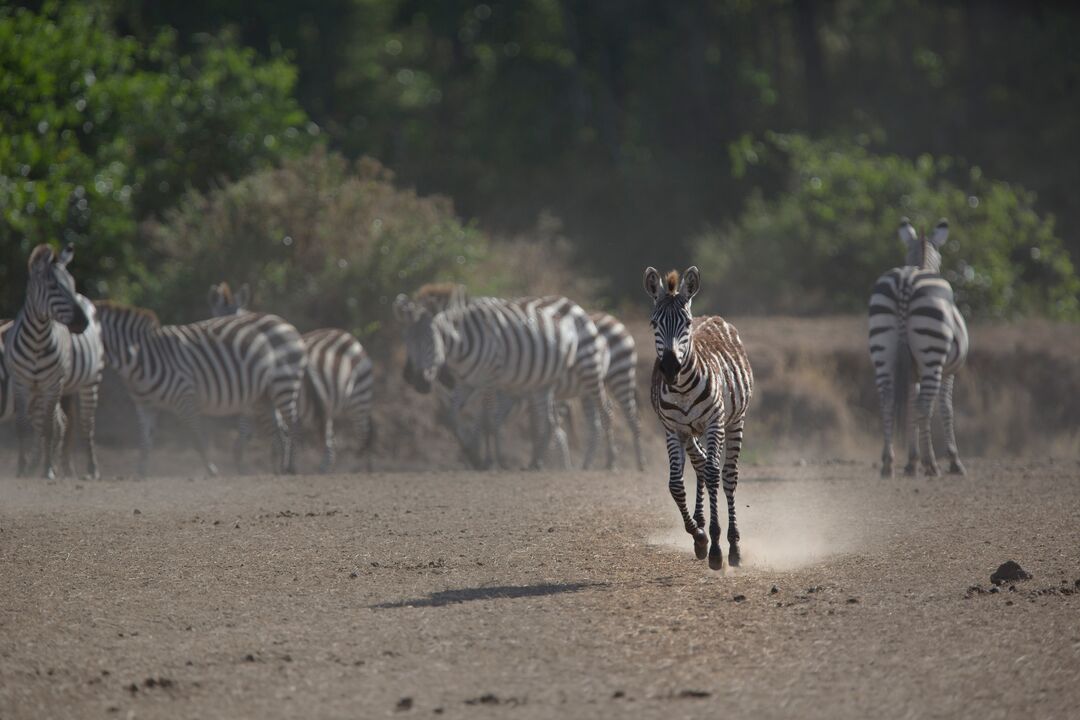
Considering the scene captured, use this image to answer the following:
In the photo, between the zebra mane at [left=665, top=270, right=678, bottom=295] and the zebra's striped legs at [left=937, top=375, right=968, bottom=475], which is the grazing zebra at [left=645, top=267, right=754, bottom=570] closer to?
the zebra mane at [left=665, top=270, right=678, bottom=295]

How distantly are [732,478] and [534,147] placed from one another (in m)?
26.8

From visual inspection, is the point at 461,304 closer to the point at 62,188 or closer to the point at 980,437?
the point at 62,188

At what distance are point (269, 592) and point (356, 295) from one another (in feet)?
40.4

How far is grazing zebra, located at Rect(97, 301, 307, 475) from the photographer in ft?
54.4

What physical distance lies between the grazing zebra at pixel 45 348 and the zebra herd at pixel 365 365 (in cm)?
2

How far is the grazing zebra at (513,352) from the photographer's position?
55.3 ft

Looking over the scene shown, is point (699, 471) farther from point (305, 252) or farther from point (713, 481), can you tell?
point (305, 252)

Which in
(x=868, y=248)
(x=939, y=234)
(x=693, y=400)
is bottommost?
(x=693, y=400)

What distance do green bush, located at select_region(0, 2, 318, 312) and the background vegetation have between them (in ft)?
0.17

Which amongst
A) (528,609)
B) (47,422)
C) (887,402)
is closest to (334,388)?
(47,422)

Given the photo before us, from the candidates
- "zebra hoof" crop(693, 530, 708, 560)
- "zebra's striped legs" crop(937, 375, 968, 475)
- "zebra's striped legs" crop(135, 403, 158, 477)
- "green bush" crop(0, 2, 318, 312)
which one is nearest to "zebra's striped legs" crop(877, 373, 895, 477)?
"zebra's striped legs" crop(937, 375, 968, 475)

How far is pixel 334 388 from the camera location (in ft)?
58.7

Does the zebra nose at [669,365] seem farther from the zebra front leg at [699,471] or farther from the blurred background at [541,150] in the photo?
the blurred background at [541,150]

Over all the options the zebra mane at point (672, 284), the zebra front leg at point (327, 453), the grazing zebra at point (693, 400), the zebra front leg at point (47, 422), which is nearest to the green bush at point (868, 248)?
the zebra front leg at point (327, 453)
